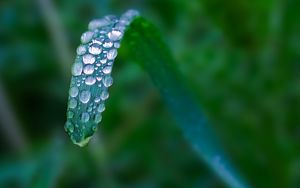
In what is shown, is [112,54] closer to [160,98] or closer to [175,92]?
[175,92]

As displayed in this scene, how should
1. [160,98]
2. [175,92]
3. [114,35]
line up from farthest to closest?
[160,98]
[175,92]
[114,35]

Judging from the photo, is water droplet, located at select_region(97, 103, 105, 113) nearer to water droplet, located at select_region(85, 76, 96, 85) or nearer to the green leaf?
water droplet, located at select_region(85, 76, 96, 85)

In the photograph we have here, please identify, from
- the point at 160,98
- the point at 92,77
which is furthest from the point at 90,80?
the point at 160,98

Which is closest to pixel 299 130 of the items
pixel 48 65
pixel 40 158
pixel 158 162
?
pixel 158 162

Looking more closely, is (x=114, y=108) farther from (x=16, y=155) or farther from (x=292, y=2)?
(x=292, y=2)

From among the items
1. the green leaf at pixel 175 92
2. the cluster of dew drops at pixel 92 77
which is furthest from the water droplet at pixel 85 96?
the green leaf at pixel 175 92

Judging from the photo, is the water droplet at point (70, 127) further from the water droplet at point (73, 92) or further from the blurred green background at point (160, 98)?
the blurred green background at point (160, 98)

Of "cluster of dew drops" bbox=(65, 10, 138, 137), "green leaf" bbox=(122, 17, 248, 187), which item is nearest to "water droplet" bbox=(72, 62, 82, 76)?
"cluster of dew drops" bbox=(65, 10, 138, 137)
